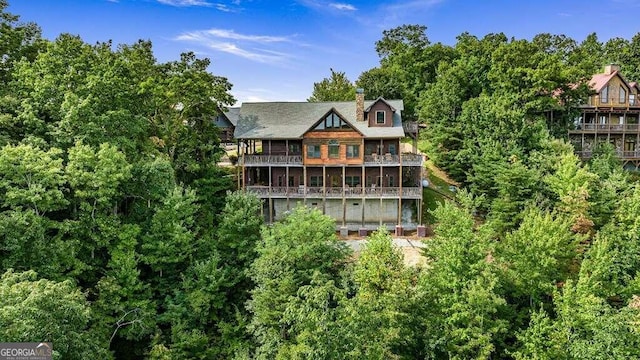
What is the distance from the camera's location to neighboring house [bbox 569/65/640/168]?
4478cm

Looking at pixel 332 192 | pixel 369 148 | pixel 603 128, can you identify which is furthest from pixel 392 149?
pixel 603 128

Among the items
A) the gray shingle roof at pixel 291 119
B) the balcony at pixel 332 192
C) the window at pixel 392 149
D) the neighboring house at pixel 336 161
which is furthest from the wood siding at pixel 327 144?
the window at pixel 392 149

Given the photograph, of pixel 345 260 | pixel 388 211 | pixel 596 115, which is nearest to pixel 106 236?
pixel 345 260

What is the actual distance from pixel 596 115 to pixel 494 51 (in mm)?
14857

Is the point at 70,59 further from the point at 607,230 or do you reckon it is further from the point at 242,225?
the point at 607,230

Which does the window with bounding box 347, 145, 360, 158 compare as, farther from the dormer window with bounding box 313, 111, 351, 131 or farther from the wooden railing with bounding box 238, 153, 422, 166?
the dormer window with bounding box 313, 111, 351, 131

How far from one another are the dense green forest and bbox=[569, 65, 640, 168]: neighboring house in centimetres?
1532

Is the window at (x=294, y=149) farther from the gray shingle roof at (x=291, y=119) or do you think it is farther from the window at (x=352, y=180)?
the window at (x=352, y=180)

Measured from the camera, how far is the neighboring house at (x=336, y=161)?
3509cm

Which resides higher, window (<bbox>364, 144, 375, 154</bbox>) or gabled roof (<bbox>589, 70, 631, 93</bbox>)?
gabled roof (<bbox>589, 70, 631, 93</bbox>)

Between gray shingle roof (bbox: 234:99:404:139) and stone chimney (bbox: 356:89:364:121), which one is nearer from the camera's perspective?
gray shingle roof (bbox: 234:99:404:139)

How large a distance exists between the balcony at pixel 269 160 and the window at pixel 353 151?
412cm

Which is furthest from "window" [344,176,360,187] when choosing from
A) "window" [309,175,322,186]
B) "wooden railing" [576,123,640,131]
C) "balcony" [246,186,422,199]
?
"wooden railing" [576,123,640,131]

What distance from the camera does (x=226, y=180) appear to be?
115ft
